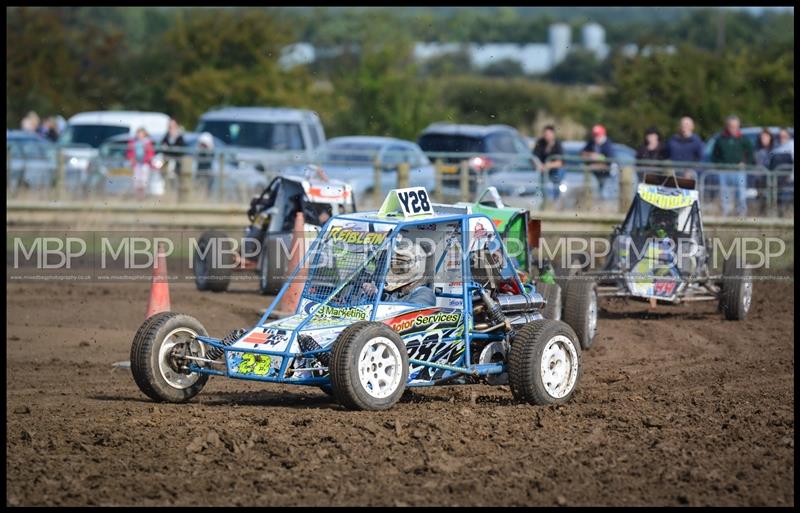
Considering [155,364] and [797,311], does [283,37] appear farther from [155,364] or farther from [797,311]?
[155,364]

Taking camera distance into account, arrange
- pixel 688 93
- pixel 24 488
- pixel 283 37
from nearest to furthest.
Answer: pixel 24 488
pixel 688 93
pixel 283 37

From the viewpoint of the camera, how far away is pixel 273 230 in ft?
53.2

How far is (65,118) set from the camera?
4438 centimetres

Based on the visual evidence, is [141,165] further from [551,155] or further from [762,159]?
[762,159]

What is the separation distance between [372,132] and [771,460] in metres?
34.7

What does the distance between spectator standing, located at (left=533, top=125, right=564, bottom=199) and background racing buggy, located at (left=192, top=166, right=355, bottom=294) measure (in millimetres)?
6016

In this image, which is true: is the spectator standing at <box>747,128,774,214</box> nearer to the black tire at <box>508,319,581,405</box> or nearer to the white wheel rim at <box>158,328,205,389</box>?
the black tire at <box>508,319,581,405</box>

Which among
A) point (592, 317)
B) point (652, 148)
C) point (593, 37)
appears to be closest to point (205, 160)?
point (652, 148)

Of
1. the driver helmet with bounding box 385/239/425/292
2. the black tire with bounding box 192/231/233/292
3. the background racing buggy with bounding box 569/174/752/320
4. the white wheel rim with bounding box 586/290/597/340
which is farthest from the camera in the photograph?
the black tire with bounding box 192/231/233/292

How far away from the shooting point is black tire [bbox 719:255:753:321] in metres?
14.7

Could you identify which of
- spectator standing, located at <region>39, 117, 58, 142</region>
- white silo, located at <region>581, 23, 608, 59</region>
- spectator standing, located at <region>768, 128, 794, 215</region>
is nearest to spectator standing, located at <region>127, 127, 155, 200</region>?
spectator standing, located at <region>39, 117, 58, 142</region>

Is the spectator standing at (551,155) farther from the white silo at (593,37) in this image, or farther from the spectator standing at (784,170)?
the white silo at (593,37)

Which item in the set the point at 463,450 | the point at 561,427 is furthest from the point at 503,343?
the point at 463,450

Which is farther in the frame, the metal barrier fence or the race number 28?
the metal barrier fence
